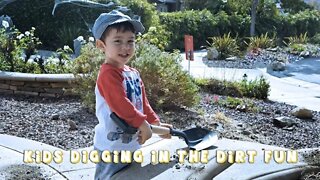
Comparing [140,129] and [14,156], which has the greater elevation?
[140,129]

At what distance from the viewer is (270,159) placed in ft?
11.1

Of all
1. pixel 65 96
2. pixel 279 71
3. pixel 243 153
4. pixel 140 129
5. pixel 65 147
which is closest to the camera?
pixel 140 129

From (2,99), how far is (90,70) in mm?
1390

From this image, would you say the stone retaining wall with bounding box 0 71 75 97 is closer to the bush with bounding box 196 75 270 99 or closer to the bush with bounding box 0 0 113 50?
the bush with bounding box 196 75 270 99

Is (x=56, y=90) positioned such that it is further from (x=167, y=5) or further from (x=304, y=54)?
(x=167, y=5)

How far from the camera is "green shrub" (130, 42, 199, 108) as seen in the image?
5.98 meters

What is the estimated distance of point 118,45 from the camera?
262cm

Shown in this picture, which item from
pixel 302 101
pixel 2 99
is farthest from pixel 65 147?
pixel 302 101

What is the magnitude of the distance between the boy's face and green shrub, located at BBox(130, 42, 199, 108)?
10.8 ft

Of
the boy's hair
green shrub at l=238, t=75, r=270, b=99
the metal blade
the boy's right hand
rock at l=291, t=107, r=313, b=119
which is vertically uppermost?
the boy's hair

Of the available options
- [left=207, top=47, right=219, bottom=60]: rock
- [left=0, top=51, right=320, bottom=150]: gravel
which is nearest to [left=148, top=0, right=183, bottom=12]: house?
[left=207, top=47, right=219, bottom=60]: rock

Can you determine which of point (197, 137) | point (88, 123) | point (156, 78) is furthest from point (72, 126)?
point (197, 137)

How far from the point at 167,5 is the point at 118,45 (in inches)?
1554

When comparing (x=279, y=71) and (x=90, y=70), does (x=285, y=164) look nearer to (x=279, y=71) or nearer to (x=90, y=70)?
(x=90, y=70)
